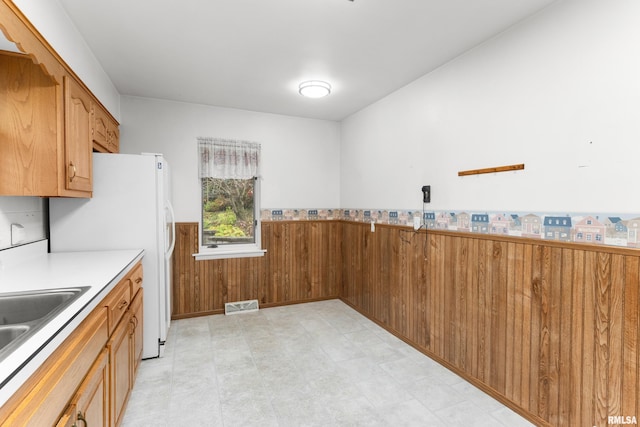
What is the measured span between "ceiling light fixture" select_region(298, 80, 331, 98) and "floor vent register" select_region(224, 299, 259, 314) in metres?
2.55

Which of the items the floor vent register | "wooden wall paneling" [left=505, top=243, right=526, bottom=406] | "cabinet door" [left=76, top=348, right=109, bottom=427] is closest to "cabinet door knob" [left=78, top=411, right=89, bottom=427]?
"cabinet door" [left=76, top=348, right=109, bottom=427]

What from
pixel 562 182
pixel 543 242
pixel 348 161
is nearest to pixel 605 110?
pixel 562 182

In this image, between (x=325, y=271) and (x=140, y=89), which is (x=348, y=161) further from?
(x=140, y=89)

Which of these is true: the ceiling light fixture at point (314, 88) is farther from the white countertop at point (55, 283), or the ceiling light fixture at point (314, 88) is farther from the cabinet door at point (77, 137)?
the white countertop at point (55, 283)

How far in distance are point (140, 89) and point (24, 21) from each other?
1783 mm

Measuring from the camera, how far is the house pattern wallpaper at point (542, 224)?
1.53 metres

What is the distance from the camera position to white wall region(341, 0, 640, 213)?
1.55 meters

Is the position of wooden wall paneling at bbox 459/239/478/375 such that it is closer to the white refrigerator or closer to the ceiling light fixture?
the ceiling light fixture

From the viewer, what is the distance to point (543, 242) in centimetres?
185

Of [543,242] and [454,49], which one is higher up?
[454,49]

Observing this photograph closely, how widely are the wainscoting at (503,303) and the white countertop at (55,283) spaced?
1443mm

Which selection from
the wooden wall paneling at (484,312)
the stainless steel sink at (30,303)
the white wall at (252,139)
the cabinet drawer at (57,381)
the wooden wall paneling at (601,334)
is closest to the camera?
the cabinet drawer at (57,381)

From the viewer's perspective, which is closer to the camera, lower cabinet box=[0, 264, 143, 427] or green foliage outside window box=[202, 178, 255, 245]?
lower cabinet box=[0, 264, 143, 427]

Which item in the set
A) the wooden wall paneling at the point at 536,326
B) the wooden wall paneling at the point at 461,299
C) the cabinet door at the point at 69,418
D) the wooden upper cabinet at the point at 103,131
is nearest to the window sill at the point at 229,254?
the wooden upper cabinet at the point at 103,131
